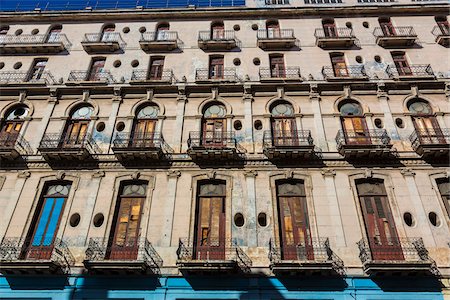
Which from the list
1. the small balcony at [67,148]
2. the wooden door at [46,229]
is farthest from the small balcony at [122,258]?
the small balcony at [67,148]

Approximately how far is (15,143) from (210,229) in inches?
470

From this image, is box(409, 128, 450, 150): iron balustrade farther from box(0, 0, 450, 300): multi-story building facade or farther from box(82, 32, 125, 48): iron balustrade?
box(82, 32, 125, 48): iron balustrade

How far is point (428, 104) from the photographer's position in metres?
19.1

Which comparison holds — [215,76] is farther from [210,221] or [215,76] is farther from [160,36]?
[210,221]

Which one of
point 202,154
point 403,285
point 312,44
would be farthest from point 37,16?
point 403,285

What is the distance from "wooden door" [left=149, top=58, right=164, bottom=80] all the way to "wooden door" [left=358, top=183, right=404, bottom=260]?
45.7 feet

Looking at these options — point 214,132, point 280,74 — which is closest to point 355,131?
point 280,74

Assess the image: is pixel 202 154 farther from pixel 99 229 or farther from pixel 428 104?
pixel 428 104

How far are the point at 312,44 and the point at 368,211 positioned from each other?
12.1m

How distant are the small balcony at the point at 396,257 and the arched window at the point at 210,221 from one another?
6111 millimetres

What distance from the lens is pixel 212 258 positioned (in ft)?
47.6

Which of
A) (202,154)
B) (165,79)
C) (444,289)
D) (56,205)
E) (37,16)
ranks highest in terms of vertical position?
(37,16)

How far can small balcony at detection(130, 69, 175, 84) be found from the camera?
20234 mm

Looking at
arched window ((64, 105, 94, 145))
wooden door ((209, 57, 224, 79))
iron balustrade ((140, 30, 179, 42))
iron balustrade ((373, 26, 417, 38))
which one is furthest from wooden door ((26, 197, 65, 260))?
iron balustrade ((373, 26, 417, 38))
